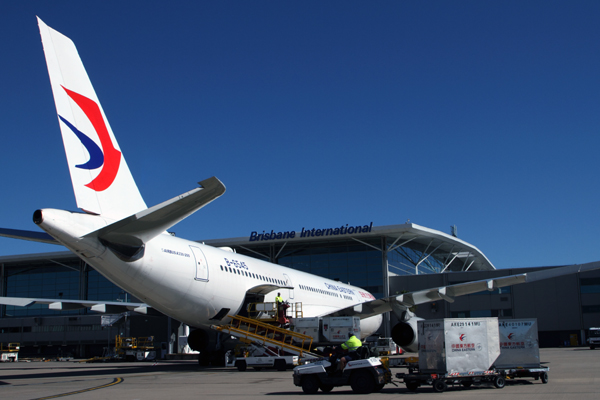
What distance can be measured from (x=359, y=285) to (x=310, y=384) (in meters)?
36.6

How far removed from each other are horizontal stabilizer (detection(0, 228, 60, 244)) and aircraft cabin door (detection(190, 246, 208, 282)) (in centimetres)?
517

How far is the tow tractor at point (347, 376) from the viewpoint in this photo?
11.5 meters

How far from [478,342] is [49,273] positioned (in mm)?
53207

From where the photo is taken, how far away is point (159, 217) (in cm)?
1272

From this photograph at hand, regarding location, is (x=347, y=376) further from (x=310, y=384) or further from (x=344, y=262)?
(x=344, y=262)

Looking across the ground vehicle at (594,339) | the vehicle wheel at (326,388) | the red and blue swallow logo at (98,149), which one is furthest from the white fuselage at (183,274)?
the ground vehicle at (594,339)

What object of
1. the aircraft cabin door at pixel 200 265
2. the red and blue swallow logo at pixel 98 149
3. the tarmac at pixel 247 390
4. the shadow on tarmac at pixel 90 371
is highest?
the red and blue swallow logo at pixel 98 149

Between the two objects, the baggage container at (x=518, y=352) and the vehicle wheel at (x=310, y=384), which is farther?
the baggage container at (x=518, y=352)

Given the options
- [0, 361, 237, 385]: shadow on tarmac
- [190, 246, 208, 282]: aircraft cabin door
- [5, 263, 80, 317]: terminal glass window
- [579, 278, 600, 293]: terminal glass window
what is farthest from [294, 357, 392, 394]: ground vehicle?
[5, 263, 80, 317]: terminal glass window

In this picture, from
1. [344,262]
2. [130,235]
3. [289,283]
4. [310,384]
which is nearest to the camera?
[310,384]

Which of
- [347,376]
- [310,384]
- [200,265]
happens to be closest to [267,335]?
[200,265]

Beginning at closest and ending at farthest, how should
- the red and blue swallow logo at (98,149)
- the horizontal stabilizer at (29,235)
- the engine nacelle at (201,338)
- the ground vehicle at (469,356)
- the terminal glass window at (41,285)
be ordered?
the ground vehicle at (469,356) < the horizontal stabilizer at (29,235) < the red and blue swallow logo at (98,149) < the engine nacelle at (201,338) < the terminal glass window at (41,285)

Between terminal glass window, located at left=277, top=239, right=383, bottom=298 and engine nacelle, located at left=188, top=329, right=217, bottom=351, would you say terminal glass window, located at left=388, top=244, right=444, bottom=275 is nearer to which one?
terminal glass window, located at left=277, top=239, right=383, bottom=298

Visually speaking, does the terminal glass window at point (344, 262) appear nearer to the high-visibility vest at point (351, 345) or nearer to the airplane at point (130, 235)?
the airplane at point (130, 235)
